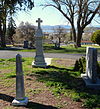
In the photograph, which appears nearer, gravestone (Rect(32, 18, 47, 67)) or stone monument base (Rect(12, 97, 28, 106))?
stone monument base (Rect(12, 97, 28, 106))

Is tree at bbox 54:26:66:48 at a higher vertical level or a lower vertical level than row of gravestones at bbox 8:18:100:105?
higher

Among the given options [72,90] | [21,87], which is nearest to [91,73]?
[72,90]

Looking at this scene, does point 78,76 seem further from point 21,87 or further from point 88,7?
point 88,7

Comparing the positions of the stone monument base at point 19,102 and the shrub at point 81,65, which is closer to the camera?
the stone monument base at point 19,102

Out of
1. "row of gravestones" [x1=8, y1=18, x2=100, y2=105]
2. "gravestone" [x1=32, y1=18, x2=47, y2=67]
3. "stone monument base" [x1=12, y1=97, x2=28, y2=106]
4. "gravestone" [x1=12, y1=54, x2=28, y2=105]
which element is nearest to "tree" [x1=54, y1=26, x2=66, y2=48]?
"gravestone" [x1=32, y1=18, x2=47, y2=67]

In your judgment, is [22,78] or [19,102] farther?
[22,78]

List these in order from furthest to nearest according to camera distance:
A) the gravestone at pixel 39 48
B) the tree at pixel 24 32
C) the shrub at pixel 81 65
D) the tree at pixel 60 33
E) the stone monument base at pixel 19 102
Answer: the tree at pixel 60 33 < the tree at pixel 24 32 < the gravestone at pixel 39 48 < the shrub at pixel 81 65 < the stone monument base at pixel 19 102

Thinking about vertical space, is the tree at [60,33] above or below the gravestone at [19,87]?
above

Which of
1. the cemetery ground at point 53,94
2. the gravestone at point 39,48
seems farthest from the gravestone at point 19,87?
the gravestone at point 39,48

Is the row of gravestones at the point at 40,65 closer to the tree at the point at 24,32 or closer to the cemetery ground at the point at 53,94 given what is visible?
the cemetery ground at the point at 53,94

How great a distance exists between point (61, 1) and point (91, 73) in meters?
22.5

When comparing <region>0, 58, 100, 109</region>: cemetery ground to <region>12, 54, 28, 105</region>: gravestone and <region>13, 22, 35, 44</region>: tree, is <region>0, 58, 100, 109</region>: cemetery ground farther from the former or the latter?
<region>13, 22, 35, 44</region>: tree

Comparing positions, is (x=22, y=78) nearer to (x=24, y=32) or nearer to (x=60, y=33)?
(x=24, y=32)

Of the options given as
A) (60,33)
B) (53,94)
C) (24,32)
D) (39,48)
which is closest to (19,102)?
(53,94)
